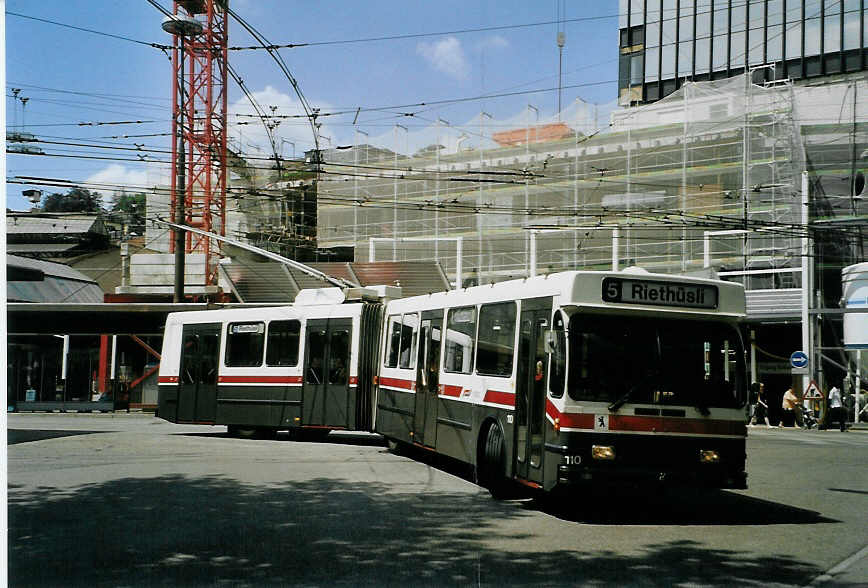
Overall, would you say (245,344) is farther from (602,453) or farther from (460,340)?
(602,453)

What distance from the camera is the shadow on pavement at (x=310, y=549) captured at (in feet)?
23.6

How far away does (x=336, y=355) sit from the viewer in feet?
62.3

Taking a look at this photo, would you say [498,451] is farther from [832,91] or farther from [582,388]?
[832,91]

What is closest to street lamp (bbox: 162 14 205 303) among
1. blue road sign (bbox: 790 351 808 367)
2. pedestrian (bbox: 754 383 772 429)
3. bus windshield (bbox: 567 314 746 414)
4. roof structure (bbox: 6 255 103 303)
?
roof structure (bbox: 6 255 103 303)

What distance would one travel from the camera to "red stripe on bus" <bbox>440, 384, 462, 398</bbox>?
527 inches

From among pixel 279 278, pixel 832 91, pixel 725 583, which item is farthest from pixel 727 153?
pixel 725 583

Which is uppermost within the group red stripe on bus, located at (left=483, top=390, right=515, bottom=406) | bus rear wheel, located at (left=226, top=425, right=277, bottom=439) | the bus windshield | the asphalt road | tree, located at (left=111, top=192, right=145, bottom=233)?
tree, located at (left=111, top=192, right=145, bottom=233)

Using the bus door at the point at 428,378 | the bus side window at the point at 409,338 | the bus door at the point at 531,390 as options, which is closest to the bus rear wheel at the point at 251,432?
the bus side window at the point at 409,338

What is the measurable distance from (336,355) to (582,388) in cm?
955

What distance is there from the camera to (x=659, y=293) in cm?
1046

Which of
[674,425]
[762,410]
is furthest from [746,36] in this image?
[674,425]

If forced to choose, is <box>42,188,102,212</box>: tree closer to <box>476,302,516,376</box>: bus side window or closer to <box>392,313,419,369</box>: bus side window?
<box>392,313,419,369</box>: bus side window

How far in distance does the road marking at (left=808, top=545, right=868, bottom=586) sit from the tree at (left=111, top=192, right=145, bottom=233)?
17.9 metres

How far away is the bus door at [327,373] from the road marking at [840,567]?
37.0 feet
